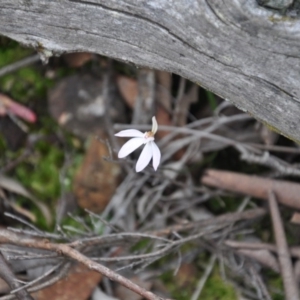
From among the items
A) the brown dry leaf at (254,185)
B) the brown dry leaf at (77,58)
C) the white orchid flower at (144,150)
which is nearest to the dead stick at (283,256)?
the brown dry leaf at (254,185)

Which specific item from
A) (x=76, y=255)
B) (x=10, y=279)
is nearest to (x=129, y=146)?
(x=76, y=255)

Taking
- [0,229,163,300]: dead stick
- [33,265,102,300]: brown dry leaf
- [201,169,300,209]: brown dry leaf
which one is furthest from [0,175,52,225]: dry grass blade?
[201,169,300,209]: brown dry leaf

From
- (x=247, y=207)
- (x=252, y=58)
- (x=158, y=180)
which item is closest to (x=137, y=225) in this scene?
(x=158, y=180)

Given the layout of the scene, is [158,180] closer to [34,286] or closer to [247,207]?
[247,207]

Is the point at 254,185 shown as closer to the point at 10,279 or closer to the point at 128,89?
the point at 128,89

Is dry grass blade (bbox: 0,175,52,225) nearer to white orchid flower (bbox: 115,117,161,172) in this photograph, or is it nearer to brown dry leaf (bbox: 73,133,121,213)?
brown dry leaf (bbox: 73,133,121,213)

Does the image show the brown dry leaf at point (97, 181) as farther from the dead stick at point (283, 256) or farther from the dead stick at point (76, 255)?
the dead stick at point (283, 256)
